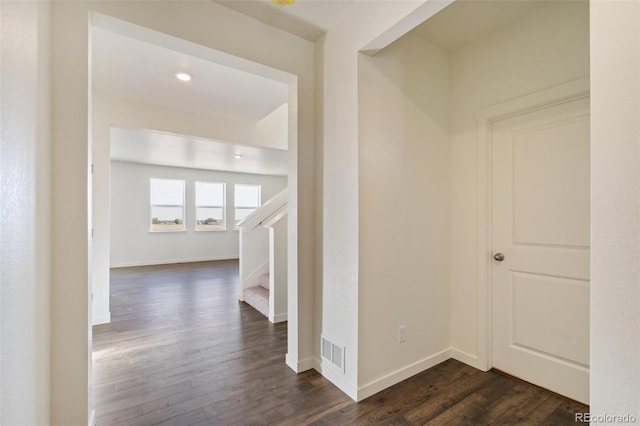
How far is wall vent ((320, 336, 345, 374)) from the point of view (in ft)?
6.62

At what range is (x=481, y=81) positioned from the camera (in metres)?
2.32

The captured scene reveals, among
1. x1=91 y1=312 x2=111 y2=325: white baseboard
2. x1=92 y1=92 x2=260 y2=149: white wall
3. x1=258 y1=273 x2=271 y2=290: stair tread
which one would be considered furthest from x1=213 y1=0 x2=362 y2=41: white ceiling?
x1=91 y1=312 x2=111 y2=325: white baseboard

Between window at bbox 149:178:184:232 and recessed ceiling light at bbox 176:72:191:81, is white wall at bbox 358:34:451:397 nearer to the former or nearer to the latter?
recessed ceiling light at bbox 176:72:191:81

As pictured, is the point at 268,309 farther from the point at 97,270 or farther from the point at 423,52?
the point at 423,52

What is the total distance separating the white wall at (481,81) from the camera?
1.86m

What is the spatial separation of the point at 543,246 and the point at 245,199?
7.82 meters

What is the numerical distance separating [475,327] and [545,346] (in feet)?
1.52

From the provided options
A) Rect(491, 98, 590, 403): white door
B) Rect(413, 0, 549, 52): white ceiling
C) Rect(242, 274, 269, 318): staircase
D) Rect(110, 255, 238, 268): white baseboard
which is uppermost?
Rect(413, 0, 549, 52): white ceiling

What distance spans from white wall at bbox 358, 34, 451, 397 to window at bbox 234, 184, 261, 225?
6.94 metres

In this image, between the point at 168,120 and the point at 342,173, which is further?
the point at 168,120

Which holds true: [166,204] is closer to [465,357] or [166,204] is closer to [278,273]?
[278,273]

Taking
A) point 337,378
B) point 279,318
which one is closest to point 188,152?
point 279,318

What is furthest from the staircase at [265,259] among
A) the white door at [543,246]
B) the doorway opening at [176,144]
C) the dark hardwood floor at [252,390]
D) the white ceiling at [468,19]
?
the white ceiling at [468,19]

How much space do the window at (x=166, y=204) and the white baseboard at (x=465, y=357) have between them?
729 centimetres
